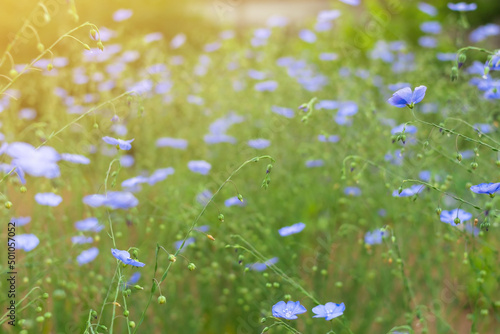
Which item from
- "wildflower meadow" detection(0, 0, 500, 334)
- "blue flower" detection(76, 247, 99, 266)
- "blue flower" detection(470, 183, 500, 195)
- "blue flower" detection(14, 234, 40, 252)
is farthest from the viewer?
"blue flower" detection(76, 247, 99, 266)

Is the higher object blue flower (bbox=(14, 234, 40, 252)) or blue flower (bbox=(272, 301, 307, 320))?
blue flower (bbox=(272, 301, 307, 320))

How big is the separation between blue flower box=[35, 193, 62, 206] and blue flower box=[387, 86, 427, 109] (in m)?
1.23

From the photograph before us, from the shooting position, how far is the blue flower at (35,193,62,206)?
2210 mm

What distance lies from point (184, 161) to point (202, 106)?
71 cm

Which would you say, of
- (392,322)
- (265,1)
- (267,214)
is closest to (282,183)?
(267,214)

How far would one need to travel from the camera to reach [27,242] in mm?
2180

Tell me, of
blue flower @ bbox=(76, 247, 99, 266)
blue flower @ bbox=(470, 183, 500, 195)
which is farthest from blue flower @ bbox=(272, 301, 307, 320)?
blue flower @ bbox=(76, 247, 99, 266)

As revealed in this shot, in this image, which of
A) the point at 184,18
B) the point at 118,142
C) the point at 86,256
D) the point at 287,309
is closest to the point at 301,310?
the point at 287,309

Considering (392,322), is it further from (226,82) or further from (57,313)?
(226,82)

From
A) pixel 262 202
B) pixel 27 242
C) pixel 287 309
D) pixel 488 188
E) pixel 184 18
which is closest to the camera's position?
pixel 488 188

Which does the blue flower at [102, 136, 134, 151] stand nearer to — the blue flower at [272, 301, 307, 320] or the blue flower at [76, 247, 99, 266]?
the blue flower at [272, 301, 307, 320]

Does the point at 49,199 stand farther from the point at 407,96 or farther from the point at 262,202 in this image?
the point at 407,96

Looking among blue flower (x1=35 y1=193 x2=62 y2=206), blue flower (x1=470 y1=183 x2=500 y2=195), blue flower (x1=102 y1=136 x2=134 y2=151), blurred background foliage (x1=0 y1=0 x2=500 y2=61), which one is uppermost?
blue flower (x1=102 y1=136 x2=134 y2=151)

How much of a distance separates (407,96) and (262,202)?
1.56 m
